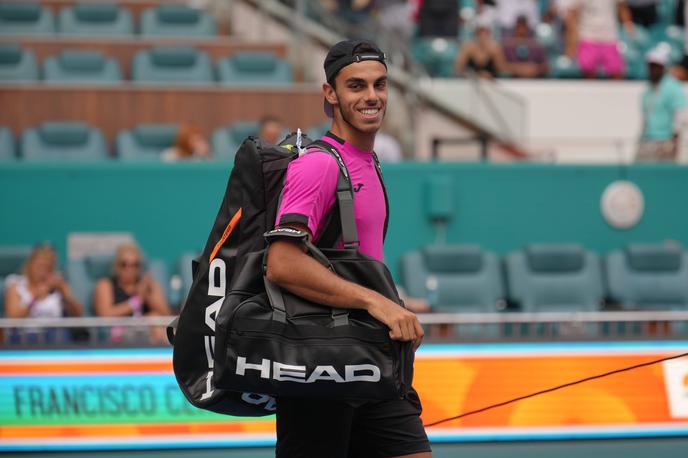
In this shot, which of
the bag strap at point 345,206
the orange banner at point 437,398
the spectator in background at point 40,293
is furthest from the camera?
the spectator in background at point 40,293

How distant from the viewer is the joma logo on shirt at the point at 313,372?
3230 millimetres

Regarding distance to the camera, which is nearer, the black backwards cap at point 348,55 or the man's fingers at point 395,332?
the man's fingers at point 395,332

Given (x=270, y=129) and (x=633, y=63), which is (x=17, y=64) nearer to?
(x=270, y=129)

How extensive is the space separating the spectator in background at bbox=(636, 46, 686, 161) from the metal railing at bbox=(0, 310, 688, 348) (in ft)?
12.1

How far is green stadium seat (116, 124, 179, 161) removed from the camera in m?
Result: 11.4

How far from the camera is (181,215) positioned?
10641mm

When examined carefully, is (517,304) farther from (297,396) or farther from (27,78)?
(297,396)

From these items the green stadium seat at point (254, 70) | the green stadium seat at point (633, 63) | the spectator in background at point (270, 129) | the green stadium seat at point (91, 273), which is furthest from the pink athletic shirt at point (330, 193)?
the green stadium seat at point (633, 63)

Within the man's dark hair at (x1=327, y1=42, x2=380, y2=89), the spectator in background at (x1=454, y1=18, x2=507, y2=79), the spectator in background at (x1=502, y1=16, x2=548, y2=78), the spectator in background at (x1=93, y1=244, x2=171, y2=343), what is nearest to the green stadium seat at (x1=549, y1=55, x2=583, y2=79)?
the spectator in background at (x1=502, y1=16, x2=548, y2=78)

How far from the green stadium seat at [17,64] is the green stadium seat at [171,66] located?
112cm

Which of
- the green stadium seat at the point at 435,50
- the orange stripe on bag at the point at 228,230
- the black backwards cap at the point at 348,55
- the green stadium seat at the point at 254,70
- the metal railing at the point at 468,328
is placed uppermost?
the green stadium seat at the point at 435,50

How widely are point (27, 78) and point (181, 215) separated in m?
3.14

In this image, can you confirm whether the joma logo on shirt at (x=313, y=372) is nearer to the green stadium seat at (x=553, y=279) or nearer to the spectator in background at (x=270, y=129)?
the spectator in background at (x=270, y=129)

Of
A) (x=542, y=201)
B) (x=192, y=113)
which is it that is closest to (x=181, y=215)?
(x=192, y=113)
